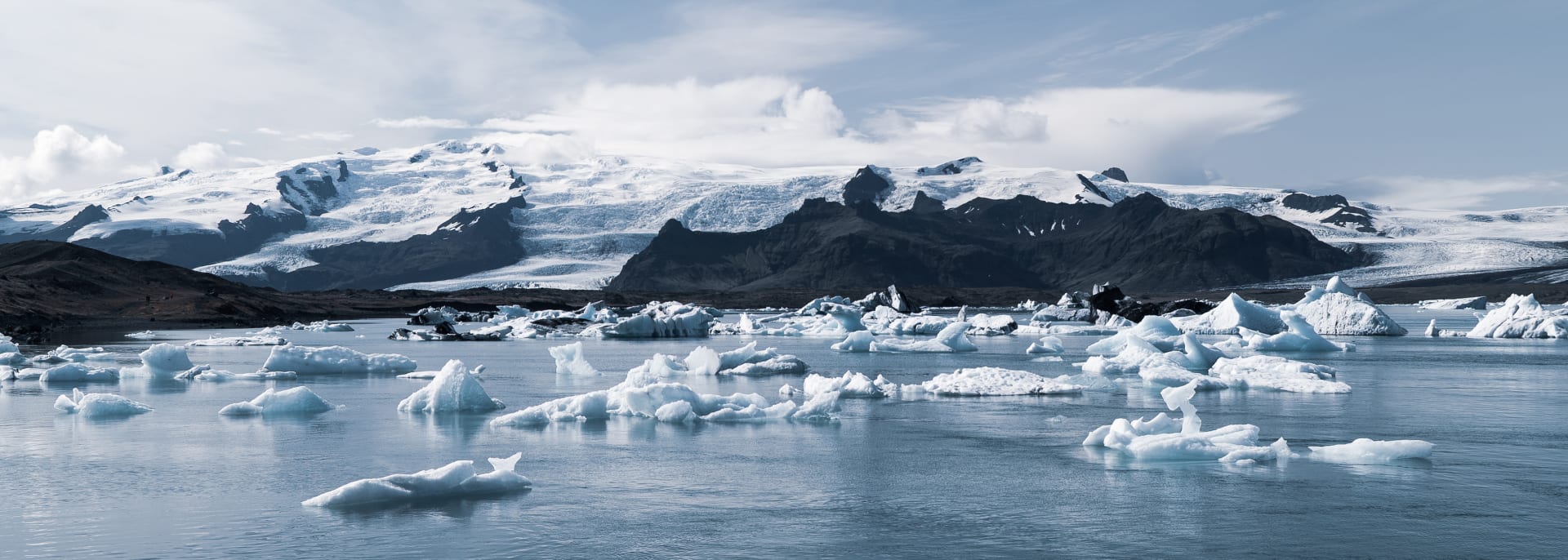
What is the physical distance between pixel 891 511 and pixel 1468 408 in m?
15.1

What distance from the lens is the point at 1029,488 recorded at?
13633mm

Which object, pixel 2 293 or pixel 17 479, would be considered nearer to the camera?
pixel 17 479

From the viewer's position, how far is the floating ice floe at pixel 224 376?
94.6ft

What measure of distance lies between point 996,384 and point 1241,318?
1251 inches

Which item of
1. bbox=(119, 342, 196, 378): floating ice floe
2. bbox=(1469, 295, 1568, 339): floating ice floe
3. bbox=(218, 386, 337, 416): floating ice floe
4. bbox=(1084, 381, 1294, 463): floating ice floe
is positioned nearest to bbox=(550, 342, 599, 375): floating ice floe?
bbox=(119, 342, 196, 378): floating ice floe

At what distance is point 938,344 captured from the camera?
42688 mm

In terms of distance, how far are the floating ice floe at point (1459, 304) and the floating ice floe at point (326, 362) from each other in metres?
96.0

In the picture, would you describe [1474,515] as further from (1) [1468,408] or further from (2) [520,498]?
(1) [1468,408]

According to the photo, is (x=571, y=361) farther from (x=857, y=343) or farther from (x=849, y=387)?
(x=857, y=343)

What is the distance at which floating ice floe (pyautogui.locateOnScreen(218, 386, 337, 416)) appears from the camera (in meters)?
21.0

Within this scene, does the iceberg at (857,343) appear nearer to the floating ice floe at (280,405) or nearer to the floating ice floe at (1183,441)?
the floating ice floe at (280,405)

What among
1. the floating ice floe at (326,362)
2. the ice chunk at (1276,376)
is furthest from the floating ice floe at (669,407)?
the floating ice floe at (326,362)

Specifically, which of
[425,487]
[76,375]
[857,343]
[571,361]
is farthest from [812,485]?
[857,343]

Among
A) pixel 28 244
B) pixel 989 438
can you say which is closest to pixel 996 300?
pixel 28 244
